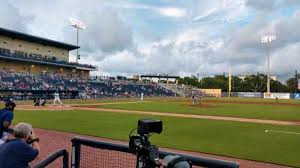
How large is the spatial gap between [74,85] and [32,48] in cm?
1649

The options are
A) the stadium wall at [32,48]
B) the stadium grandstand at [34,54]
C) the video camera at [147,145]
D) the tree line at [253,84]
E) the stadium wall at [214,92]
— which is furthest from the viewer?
the tree line at [253,84]

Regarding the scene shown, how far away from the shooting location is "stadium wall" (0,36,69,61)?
241 feet

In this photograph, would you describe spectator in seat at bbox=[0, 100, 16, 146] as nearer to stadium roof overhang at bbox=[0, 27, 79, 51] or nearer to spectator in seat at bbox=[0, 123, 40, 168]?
spectator in seat at bbox=[0, 123, 40, 168]

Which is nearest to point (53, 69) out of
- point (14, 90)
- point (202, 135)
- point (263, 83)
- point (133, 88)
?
point (133, 88)

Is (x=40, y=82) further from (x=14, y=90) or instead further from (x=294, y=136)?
(x=294, y=136)

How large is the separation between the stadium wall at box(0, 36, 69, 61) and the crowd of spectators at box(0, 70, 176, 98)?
358 inches

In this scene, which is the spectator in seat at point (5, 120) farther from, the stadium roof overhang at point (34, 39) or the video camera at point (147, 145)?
the stadium roof overhang at point (34, 39)

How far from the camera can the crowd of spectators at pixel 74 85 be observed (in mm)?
59031

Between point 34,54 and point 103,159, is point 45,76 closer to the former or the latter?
point 34,54

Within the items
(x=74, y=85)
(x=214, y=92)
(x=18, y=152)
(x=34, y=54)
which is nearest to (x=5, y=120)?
(x=18, y=152)

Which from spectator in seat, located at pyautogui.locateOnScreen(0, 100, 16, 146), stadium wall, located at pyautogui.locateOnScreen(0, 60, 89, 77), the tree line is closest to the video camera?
spectator in seat, located at pyautogui.locateOnScreen(0, 100, 16, 146)

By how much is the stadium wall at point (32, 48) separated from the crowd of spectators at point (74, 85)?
29.8 feet

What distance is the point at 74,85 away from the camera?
7112 centimetres

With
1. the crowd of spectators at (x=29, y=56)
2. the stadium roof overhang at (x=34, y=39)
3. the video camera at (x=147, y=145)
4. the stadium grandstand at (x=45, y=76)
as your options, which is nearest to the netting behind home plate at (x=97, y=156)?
the video camera at (x=147, y=145)
